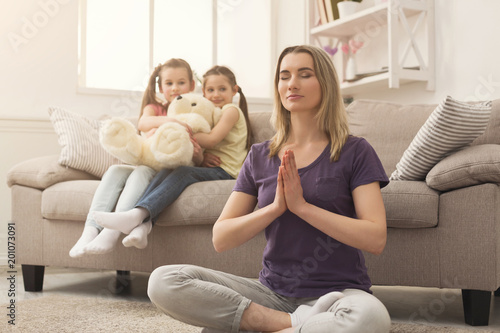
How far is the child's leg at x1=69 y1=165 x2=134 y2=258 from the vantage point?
2.21 m

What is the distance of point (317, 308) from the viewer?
1278 mm

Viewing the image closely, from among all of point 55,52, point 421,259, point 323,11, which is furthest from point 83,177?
point 323,11

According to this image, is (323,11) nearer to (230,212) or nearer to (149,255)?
(149,255)

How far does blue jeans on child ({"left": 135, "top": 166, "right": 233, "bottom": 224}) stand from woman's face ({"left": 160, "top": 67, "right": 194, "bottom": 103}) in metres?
0.46

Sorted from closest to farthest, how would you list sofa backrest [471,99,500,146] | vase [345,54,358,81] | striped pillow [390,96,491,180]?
striped pillow [390,96,491,180] → sofa backrest [471,99,500,146] → vase [345,54,358,81]

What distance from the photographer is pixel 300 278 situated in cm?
139

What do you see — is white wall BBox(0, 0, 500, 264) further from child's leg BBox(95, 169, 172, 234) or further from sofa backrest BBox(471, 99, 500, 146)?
child's leg BBox(95, 169, 172, 234)

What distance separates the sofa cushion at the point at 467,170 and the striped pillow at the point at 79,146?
1.54 meters

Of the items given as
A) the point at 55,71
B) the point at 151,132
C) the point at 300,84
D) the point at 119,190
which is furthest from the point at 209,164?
the point at 55,71

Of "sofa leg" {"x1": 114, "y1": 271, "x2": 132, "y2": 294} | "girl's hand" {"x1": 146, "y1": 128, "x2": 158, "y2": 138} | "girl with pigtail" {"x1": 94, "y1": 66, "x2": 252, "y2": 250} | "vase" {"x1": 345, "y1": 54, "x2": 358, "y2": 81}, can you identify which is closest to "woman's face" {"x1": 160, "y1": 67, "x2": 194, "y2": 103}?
"girl with pigtail" {"x1": 94, "y1": 66, "x2": 252, "y2": 250}

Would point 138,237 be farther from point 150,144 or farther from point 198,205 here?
point 150,144

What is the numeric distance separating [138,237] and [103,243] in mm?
137

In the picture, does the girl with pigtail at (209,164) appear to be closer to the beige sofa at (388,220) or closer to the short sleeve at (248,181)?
the beige sofa at (388,220)

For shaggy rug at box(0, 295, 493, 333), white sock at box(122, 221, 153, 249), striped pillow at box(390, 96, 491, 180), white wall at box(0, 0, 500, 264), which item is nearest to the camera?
shaggy rug at box(0, 295, 493, 333)
